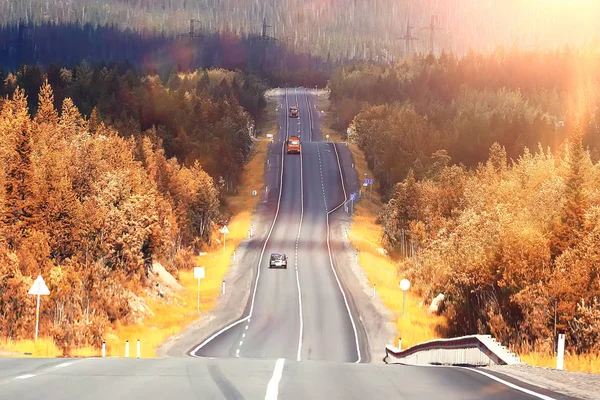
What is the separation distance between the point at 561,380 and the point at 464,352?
11.8 m

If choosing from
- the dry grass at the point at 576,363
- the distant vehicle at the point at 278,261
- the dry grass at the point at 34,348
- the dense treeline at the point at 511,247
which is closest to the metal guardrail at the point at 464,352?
the dry grass at the point at 576,363

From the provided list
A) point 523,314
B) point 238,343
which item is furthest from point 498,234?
point 238,343

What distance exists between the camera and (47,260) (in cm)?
5894

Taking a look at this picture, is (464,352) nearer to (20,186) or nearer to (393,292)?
(20,186)

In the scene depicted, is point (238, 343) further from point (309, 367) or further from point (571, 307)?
point (309, 367)

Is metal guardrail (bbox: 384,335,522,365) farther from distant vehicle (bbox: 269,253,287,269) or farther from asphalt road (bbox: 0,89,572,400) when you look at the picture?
distant vehicle (bbox: 269,253,287,269)

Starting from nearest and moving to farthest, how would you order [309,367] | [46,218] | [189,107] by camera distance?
[309,367], [46,218], [189,107]

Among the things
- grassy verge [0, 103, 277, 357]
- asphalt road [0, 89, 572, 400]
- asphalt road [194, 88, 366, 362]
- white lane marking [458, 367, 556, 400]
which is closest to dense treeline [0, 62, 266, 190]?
asphalt road [0, 89, 572, 400]

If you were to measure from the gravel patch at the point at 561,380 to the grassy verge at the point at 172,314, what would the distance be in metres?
16.5

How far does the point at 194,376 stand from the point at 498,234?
138ft

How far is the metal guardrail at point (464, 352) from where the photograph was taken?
25.4 metres

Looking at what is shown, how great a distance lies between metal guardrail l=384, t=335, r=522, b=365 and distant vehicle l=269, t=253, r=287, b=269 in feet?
166

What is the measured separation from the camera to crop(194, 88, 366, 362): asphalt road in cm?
5516

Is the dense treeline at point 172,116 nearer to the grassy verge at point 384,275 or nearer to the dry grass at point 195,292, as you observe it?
the dry grass at point 195,292
